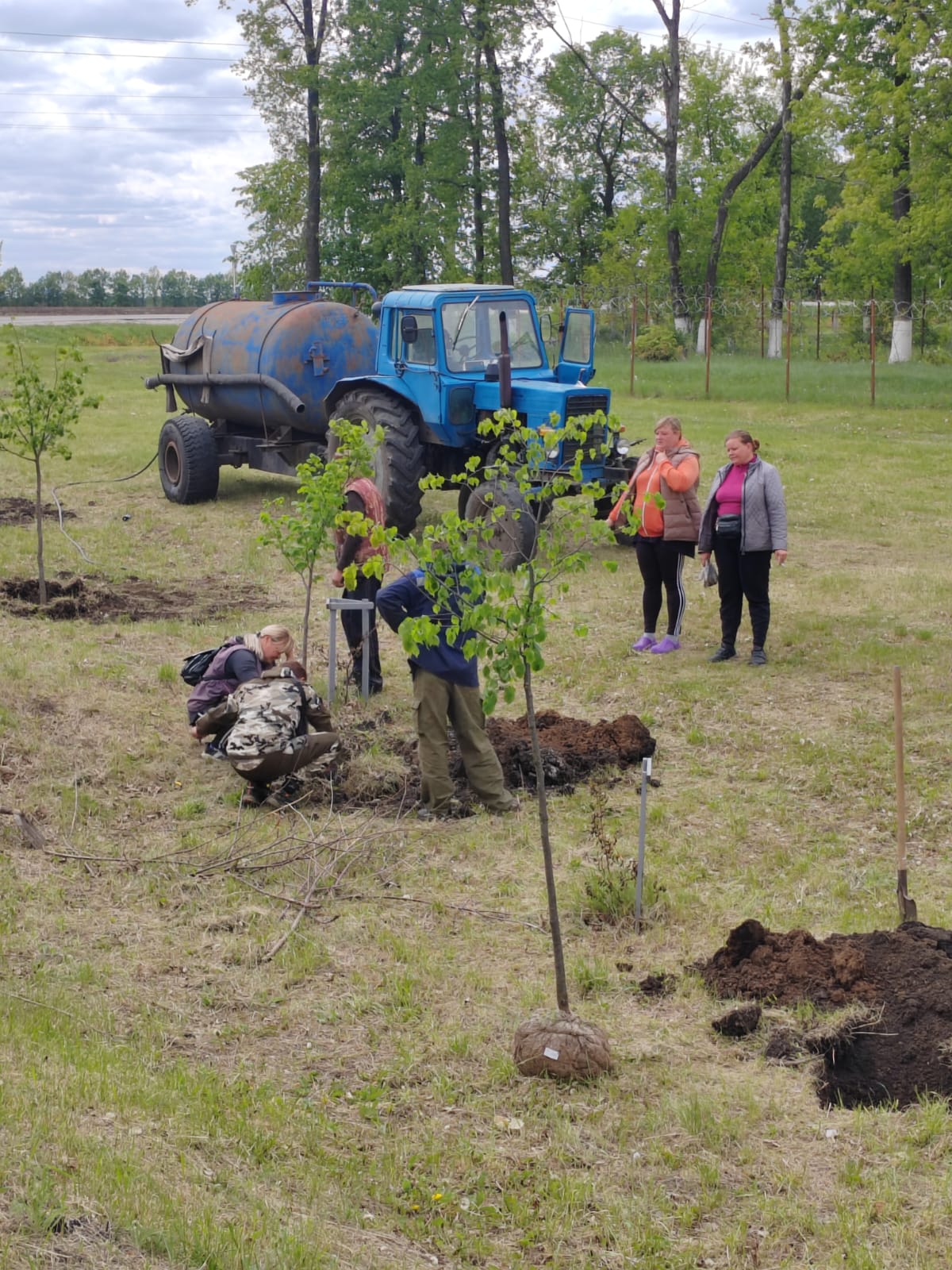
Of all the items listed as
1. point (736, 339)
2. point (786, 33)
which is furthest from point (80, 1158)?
point (736, 339)

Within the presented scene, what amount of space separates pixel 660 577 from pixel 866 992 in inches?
209

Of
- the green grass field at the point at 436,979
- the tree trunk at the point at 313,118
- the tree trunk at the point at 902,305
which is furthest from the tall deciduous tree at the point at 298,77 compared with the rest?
the green grass field at the point at 436,979

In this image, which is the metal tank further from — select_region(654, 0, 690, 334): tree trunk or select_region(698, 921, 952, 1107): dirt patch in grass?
select_region(654, 0, 690, 334): tree trunk

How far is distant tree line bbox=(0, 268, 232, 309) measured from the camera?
71.7 meters

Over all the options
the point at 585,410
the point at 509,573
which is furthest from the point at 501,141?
the point at 509,573

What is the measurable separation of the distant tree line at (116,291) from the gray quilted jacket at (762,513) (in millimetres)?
63641

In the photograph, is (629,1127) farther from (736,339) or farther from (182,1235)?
(736,339)

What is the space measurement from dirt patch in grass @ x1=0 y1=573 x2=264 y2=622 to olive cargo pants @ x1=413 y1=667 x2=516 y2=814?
4.41 meters

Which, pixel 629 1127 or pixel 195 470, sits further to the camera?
pixel 195 470

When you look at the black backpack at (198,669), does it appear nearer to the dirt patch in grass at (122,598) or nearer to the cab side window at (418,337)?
the dirt patch in grass at (122,598)

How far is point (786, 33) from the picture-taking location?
30516mm

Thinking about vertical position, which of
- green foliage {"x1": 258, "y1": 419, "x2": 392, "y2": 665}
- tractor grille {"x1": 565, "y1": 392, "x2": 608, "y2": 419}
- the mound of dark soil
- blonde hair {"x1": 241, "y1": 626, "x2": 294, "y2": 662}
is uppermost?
tractor grille {"x1": 565, "y1": 392, "x2": 608, "y2": 419}

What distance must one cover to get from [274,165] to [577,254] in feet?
46.5

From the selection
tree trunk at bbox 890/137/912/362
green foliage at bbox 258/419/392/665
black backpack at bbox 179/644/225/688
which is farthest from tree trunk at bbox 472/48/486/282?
black backpack at bbox 179/644/225/688
